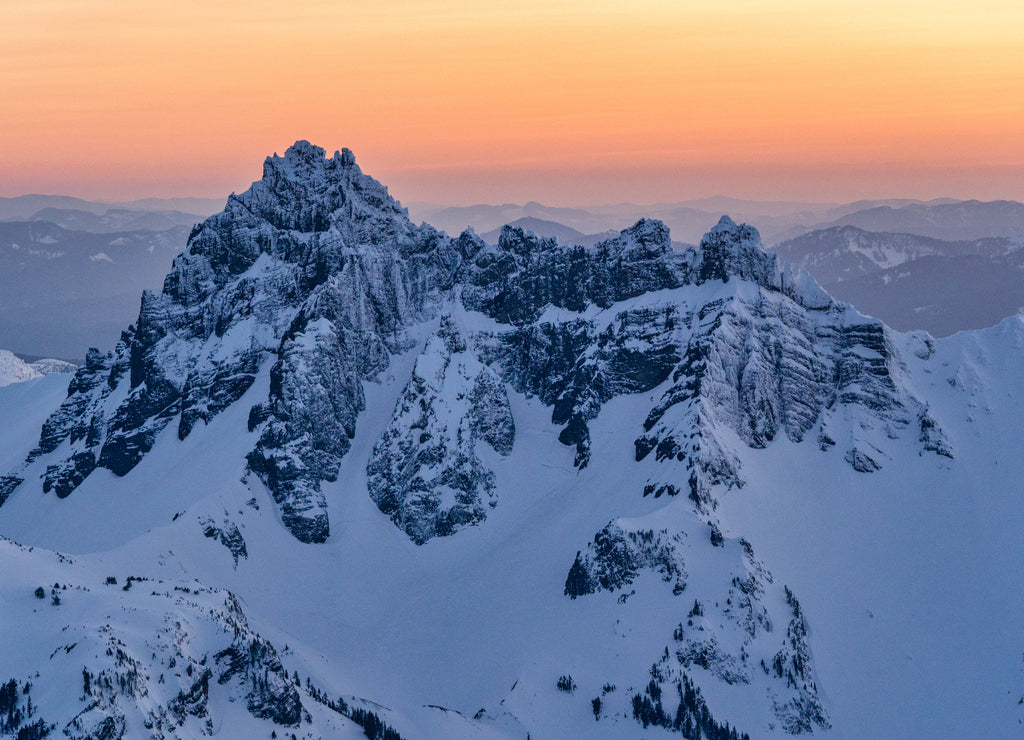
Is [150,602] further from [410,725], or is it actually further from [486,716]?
[486,716]

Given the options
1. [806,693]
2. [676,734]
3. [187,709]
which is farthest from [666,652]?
[187,709]

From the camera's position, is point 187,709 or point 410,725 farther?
point 410,725

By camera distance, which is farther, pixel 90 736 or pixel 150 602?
pixel 150 602

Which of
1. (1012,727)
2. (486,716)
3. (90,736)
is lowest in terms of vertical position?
(486,716)

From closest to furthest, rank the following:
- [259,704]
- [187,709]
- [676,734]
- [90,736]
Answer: [90,736] → [187,709] → [259,704] → [676,734]

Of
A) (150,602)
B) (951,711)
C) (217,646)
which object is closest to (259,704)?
(217,646)

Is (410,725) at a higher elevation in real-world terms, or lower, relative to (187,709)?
lower

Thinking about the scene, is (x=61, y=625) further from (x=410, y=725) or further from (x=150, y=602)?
(x=410, y=725)

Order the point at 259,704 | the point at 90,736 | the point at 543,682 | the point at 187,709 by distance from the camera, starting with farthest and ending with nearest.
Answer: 1. the point at 543,682
2. the point at 259,704
3. the point at 187,709
4. the point at 90,736

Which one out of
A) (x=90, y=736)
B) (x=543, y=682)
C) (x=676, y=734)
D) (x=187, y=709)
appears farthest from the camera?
(x=543, y=682)
